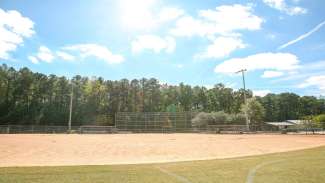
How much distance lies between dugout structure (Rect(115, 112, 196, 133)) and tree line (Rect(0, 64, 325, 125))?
9.91m

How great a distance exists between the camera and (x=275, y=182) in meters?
7.34

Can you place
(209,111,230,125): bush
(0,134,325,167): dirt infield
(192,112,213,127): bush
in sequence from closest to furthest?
(0,134,325,167): dirt infield < (192,112,213,127): bush < (209,111,230,125): bush

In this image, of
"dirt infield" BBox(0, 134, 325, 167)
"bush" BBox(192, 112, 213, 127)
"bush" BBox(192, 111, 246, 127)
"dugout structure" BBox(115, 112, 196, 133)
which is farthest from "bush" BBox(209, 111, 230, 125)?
"dirt infield" BBox(0, 134, 325, 167)

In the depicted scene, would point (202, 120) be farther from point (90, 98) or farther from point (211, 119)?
point (90, 98)

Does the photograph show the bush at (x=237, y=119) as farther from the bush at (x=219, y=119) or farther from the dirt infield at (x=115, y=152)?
the dirt infield at (x=115, y=152)

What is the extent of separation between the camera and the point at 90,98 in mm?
77062

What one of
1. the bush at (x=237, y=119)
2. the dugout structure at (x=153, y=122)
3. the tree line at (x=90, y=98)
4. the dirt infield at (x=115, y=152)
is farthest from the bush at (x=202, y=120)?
the dirt infield at (x=115, y=152)

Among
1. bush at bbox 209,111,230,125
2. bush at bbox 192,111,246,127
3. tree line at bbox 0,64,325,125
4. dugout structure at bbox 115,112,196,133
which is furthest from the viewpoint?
tree line at bbox 0,64,325,125

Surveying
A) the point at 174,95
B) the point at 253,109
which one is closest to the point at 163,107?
the point at 174,95

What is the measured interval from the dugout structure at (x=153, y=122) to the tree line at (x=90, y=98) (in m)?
9.91

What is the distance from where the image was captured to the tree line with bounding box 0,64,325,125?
218 ft

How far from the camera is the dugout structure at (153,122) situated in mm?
60219

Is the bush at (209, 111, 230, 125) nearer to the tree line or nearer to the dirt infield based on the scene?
the tree line

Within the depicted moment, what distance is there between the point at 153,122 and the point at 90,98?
23.6 metres
